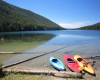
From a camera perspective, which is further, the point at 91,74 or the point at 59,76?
the point at 91,74

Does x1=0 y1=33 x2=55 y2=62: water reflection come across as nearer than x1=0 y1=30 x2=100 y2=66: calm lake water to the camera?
No

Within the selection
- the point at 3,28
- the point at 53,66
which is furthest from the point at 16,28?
the point at 53,66

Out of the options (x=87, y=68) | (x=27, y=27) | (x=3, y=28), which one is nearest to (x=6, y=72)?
(x=87, y=68)

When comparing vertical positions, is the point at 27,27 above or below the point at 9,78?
above

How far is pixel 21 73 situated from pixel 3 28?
104 meters

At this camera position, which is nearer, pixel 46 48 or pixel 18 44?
pixel 46 48

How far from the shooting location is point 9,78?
684cm

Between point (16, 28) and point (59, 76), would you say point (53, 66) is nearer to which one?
point (59, 76)

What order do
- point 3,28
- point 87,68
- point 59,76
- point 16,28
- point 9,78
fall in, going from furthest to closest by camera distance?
point 16,28 → point 3,28 → point 87,68 → point 59,76 → point 9,78

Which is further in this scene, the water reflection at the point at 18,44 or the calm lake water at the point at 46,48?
the water reflection at the point at 18,44

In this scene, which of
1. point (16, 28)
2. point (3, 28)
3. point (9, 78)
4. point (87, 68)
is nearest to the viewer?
point (9, 78)

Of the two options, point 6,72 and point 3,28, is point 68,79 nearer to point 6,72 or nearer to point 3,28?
point 6,72

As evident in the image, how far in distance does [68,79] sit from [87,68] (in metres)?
3.33

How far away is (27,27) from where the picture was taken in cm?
13388
